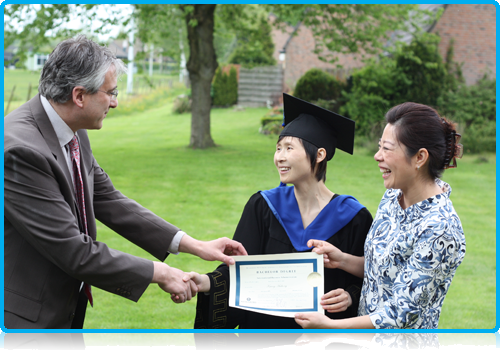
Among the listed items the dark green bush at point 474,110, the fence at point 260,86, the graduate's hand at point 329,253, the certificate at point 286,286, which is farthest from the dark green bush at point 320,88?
the certificate at point 286,286

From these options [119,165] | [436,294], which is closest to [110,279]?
[436,294]

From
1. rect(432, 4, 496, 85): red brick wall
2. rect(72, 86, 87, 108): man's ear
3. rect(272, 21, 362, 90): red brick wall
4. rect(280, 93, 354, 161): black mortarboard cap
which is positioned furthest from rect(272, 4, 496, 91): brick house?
rect(72, 86, 87, 108): man's ear

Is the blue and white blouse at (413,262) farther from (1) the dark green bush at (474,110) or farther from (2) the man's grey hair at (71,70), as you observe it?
(1) the dark green bush at (474,110)

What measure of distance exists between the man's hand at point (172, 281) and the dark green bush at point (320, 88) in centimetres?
1740

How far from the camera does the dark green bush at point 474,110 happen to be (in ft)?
52.7

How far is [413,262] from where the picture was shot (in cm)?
221

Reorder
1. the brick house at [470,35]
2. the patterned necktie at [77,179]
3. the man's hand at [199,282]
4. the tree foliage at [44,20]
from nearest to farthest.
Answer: the patterned necktie at [77,179] < the man's hand at [199,282] < the tree foliage at [44,20] < the brick house at [470,35]

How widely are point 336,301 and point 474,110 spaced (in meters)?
16.0

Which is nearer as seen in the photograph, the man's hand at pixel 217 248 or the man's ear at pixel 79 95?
the man's ear at pixel 79 95

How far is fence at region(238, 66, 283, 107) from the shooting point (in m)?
28.7

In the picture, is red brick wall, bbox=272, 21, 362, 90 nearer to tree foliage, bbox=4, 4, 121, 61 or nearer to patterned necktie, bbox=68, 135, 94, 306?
tree foliage, bbox=4, 4, 121, 61

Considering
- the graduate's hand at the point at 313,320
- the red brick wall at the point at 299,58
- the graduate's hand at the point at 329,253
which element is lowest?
the graduate's hand at the point at 313,320

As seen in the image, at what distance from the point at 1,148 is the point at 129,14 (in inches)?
506

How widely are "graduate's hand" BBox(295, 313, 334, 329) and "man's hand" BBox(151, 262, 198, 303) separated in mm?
608
